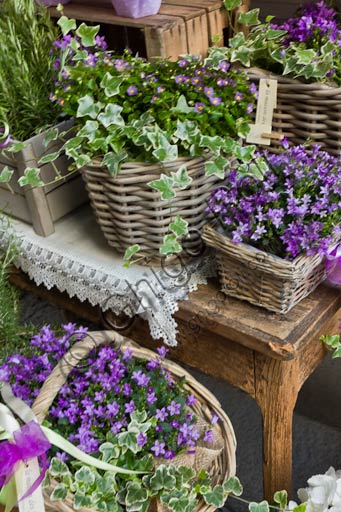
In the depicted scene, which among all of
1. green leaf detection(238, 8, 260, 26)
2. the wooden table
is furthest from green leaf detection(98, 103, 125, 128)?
green leaf detection(238, 8, 260, 26)

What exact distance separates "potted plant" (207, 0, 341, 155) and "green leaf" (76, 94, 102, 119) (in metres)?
0.27

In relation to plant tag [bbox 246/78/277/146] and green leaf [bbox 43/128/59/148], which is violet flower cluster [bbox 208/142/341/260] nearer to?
plant tag [bbox 246/78/277/146]

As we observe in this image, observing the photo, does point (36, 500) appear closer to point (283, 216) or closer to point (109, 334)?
point (109, 334)

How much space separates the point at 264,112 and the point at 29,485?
73 centimetres

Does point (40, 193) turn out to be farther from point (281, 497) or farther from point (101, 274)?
point (281, 497)

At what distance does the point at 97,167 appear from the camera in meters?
0.94

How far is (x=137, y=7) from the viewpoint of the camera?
113 centimetres

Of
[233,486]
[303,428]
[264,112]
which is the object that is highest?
[264,112]

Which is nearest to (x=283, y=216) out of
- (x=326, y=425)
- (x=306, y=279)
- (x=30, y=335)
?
(x=306, y=279)

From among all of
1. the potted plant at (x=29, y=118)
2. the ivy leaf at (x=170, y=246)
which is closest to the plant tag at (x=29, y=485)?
the ivy leaf at (x=170, y=246)

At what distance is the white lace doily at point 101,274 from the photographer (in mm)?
1000

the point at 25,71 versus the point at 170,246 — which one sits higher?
the point at 25,71

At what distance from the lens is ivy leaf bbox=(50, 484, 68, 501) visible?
78 centimetres

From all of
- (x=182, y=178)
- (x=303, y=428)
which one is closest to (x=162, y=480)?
(x=182, y=178)
